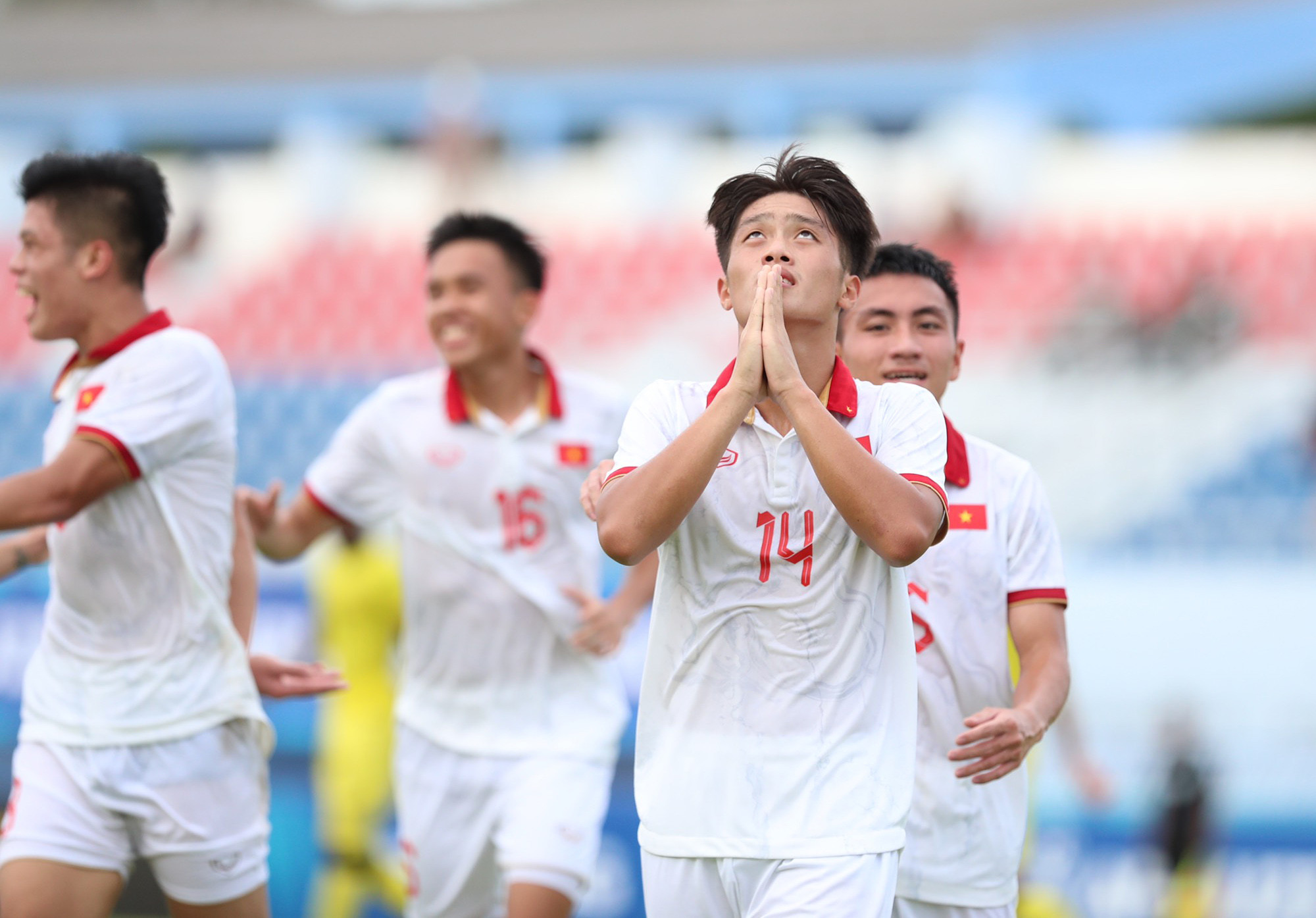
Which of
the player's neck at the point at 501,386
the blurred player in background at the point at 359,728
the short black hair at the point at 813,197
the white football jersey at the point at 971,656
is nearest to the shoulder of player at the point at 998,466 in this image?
the white football jersey at the point at 971,656

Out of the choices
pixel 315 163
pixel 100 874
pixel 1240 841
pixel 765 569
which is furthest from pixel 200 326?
pixel 765 569

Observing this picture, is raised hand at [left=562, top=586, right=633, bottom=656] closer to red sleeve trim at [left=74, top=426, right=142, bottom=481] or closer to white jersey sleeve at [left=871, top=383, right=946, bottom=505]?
red sleeve trim at [left=74, top=426, right=142, bottom=481]

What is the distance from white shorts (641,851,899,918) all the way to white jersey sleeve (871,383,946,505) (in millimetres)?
747

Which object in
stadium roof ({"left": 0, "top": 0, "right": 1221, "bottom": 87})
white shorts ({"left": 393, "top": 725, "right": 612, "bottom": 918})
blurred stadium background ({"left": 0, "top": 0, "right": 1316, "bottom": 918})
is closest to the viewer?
white shorts ({"left": 393, "top": 725, "right": 612, "bottom": 918})

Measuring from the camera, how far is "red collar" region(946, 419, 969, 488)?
11.8 feet

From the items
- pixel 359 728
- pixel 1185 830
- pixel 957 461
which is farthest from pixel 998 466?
pixel 1185 830

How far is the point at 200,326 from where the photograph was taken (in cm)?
1784

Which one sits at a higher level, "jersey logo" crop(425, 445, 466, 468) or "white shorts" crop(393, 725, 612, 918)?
"jersey logo" crop(425, 445, 466, 468)

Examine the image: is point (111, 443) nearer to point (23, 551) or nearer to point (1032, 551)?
point (23, 551)

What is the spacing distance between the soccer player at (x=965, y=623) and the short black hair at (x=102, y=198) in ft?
6.42

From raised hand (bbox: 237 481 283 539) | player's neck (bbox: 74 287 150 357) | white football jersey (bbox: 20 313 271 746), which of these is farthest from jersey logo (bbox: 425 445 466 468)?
player's neck (bbox: 74 287 150 357)

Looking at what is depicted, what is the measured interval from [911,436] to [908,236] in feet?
44.6

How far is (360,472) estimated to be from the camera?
491 centimetres

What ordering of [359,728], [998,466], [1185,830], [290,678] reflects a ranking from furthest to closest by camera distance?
1. [1185,830]
2. [359,728]
3. [290,678]
4. [998,466]
